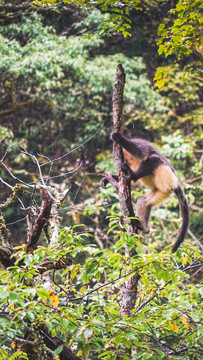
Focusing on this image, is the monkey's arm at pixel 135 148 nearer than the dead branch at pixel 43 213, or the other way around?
the dead branch at pixel 43 213

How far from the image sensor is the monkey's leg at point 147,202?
420cm

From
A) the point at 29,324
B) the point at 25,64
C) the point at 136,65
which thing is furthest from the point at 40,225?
the point at 136,65

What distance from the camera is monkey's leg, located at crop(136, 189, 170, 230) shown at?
13.8ft

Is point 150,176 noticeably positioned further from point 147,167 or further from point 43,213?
point 43,213

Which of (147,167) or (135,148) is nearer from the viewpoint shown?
(135,148)

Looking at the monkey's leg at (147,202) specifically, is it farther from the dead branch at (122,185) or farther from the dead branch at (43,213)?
the dead branch at (43,213)

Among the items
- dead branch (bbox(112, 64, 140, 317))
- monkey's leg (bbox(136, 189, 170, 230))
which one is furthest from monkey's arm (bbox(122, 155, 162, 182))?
dead branch (bbox(112, 64, 140, 317))

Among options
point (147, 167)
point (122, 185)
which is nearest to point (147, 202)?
point (147, 167)

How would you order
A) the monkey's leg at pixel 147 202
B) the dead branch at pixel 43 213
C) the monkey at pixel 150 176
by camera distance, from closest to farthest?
the dead branch at pixel 43 213 < the monkey at pixel 150 176 < the monkey's leg at pixel 147 202

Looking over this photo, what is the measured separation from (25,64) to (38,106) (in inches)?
78.6

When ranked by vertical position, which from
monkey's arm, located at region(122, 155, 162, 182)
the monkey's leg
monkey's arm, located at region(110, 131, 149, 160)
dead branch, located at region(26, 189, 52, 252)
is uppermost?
dead branch, located at region(26, 189, 52, 252)

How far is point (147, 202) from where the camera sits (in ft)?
14.1

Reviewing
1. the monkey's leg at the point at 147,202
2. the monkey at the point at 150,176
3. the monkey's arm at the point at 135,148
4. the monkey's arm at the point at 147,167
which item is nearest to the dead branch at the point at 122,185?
the monkey's arm at the point at 135,148

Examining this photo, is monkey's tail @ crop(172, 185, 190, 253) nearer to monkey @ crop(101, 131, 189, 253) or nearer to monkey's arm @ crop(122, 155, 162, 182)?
monkey @ crop(101, 131, 189, 253)
